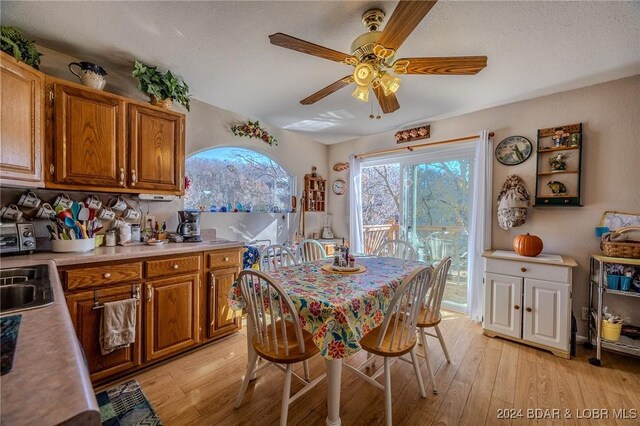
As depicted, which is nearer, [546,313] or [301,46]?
[301,46]

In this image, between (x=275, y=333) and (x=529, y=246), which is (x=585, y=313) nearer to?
(x=529, y=246)

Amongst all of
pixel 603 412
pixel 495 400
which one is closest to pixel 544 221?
pixel 603 412

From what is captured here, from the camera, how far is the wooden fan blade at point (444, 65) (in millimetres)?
1501

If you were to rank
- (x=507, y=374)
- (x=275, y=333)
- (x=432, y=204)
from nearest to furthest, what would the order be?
1. (x=275, y=333)
2. (x=507, y=374)
3. (x=432, y=204)

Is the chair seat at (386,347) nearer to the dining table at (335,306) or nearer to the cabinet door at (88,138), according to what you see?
the dining table at (335,306)

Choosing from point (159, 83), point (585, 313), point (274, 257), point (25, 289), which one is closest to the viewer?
point (25, 289)

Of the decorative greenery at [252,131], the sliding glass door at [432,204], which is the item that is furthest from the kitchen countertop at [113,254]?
the sliding glass door at [432,204]

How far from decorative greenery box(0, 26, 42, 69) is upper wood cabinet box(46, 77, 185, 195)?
0.51ft

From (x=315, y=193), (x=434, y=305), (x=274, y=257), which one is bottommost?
(x=434, y=305)

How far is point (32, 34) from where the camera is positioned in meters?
1.82

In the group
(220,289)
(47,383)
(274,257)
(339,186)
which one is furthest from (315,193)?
(47,383)

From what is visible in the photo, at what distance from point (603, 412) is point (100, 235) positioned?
3748 millimetres

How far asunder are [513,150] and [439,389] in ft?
8.00

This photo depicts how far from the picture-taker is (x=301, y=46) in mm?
1475
